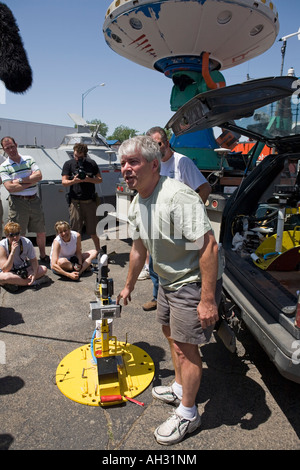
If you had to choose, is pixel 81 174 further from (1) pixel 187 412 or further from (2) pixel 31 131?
(2) pixel 31 131

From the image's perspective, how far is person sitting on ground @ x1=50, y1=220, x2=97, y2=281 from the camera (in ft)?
16.2

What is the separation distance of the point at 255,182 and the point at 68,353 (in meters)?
2.77

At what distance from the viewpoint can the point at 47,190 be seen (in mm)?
6547

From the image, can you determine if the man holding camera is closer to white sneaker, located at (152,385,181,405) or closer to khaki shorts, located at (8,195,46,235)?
khaki shorts, located at (8,195,46,235)

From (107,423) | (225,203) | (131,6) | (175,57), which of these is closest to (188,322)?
(107,423)

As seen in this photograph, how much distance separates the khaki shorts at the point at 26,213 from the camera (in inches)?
205

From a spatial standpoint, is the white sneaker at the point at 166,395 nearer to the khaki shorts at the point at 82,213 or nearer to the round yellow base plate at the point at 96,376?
the round yellow base plate at the point at 96,376

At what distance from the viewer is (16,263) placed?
4629 millimetres

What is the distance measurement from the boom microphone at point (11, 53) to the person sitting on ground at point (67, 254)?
245 centimetres

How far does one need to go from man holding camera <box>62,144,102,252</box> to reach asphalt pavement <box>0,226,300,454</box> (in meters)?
2.15

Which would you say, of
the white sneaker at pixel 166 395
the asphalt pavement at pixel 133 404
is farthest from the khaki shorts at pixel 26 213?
the white sneaker at pixel 166 395

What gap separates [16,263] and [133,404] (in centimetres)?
296

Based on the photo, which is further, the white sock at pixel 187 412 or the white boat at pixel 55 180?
the white boat at pixel 55 180

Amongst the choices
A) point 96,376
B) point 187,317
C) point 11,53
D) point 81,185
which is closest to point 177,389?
point 96,376
